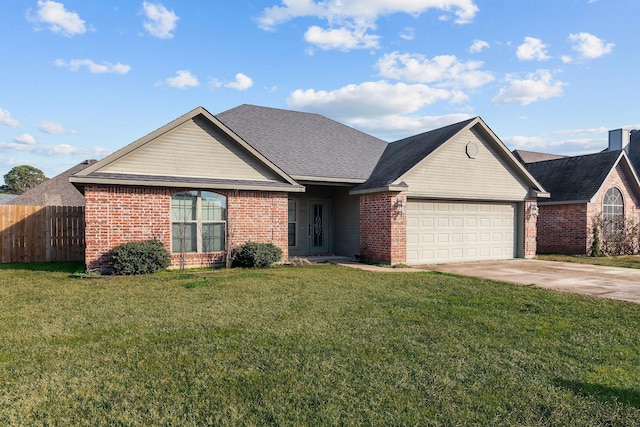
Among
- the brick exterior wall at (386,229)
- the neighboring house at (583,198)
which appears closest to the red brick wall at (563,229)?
the neighboring house at (583,198)

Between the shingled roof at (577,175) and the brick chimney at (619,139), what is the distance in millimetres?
11334

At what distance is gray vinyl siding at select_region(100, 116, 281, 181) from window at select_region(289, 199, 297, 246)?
3087 mm

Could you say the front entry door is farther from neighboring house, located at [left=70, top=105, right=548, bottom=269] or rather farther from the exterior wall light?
the exterior wall light

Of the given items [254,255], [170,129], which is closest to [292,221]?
[254,255]

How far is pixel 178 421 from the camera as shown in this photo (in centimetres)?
332

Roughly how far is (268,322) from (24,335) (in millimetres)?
3420

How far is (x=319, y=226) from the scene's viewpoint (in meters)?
17.4

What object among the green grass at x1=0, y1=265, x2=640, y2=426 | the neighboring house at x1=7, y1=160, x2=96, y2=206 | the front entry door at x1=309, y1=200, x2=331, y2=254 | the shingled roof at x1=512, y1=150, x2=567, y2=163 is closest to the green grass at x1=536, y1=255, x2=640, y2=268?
the green grass at x1=0, y1=265, x2=640, y2=426

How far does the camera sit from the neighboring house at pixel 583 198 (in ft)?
62.5

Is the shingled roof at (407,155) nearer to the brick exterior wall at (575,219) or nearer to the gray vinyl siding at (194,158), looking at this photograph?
the gray vinyl siding at (194,158)

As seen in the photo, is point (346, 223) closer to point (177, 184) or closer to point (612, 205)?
point (177, 184)

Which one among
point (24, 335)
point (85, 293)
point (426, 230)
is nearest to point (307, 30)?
point (426, 230)

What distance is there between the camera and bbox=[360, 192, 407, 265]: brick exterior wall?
1389 cm

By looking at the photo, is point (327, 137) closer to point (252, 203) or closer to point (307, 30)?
point (307, 30)
